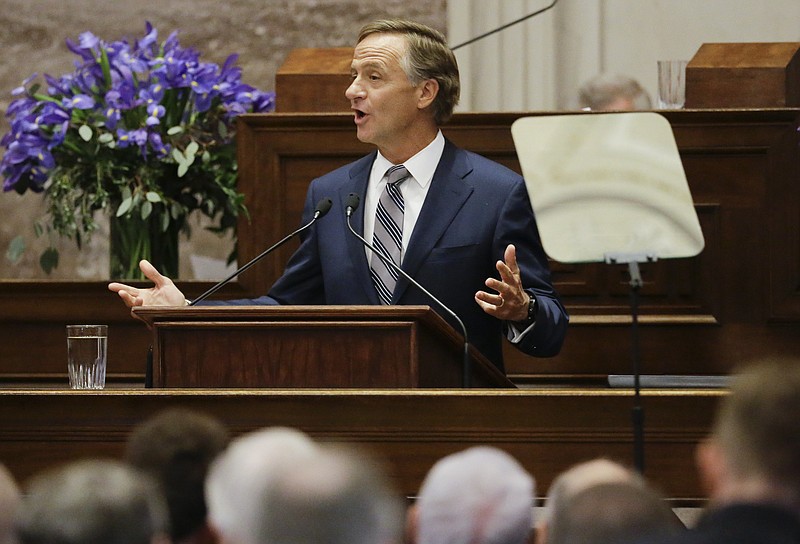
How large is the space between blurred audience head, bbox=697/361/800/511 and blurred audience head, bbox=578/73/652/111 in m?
3.35

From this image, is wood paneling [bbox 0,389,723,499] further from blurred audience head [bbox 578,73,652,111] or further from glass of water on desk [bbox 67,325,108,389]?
blurred audience head [bbox 578,73,652,111]

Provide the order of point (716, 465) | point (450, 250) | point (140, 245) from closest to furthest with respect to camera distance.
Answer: point (716, 465), point (450, 250), point (140, 245)

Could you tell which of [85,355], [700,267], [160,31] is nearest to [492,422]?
[85,355]

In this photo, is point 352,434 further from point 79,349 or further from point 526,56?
point 526,56

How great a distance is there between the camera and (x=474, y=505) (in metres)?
1.56

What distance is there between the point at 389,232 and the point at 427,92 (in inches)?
17.4

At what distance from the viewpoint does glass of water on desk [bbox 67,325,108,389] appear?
3.07 m

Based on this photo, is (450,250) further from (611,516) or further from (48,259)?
(611,516)

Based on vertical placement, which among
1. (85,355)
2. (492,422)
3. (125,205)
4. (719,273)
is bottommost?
(492,422)

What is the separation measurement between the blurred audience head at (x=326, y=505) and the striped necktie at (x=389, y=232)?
219 centimetres

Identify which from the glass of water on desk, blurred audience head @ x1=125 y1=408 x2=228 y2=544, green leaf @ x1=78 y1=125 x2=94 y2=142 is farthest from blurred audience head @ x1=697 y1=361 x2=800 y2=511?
green leaf @ x1=78 y1=125 x2=94 y2=142

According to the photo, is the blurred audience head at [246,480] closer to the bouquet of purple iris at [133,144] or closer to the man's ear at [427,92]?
the man's ear at [427,92]

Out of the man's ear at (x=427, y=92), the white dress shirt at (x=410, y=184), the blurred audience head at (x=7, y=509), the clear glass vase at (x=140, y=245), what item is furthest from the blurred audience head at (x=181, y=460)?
the clear glass vase at (x=140, y=245)

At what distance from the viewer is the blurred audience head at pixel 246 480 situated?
1438mm
